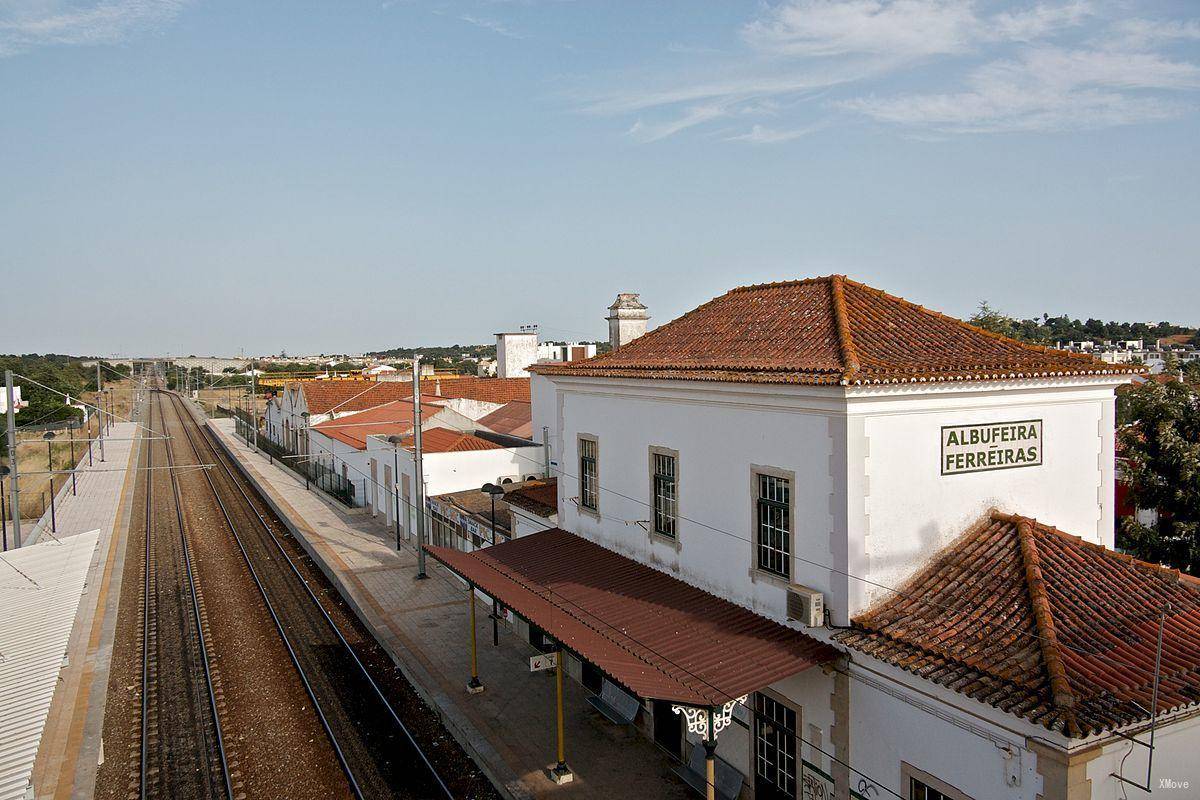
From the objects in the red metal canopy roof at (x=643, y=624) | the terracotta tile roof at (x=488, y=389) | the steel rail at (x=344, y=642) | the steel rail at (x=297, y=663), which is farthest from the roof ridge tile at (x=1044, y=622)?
the terracotta tile roof at (x=488, y=389)

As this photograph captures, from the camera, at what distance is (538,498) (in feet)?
61.2

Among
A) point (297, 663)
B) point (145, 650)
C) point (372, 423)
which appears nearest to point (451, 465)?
point (297, 663)

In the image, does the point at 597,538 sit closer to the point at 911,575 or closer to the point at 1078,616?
the point at 911,575

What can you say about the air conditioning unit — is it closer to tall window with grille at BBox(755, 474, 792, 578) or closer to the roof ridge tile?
tall window with grille at BBox(755, 474, 792, 578)

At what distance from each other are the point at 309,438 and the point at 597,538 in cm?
3473

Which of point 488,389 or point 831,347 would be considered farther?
point 488,389

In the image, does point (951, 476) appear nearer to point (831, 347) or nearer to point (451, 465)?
point (831, 347)

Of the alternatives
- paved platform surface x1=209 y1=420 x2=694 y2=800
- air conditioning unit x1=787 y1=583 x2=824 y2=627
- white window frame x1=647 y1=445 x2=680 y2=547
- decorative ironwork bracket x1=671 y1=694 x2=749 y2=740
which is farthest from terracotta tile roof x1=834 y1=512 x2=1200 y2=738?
paved platform surface x1=209 y1=420 x2=694 y2=800

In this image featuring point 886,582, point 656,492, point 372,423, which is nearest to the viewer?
point 886,582

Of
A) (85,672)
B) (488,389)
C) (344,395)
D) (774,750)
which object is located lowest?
(85,672)

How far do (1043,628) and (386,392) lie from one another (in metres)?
48.1

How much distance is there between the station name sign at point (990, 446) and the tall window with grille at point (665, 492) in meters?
4.18

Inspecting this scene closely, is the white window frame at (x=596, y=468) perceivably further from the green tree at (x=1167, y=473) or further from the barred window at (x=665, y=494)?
the green tree at (x=1167, y=473)

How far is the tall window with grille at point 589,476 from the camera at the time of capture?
1558cm
